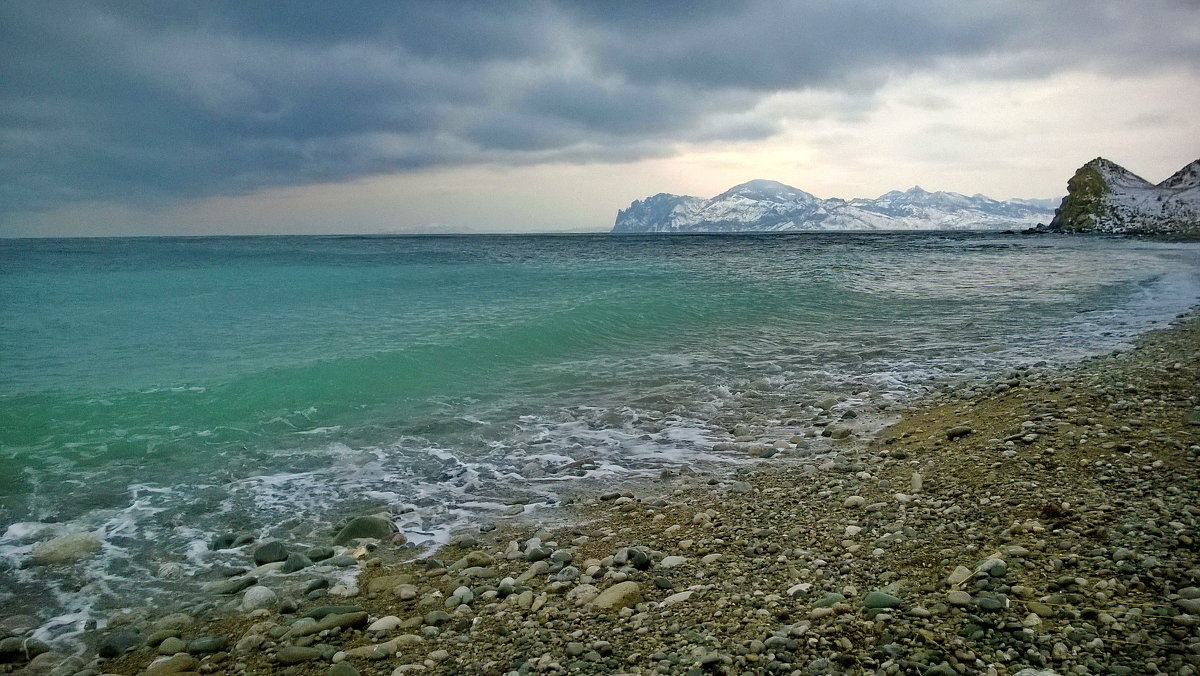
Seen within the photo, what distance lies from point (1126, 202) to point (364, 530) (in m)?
139

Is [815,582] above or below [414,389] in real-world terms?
above

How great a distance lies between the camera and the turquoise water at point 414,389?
6973 millimetres

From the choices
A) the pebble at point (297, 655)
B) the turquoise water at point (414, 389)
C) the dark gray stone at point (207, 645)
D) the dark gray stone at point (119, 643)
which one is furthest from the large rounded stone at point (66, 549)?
the pebble at point (297, 655)

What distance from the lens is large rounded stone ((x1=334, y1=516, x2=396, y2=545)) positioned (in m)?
6.10

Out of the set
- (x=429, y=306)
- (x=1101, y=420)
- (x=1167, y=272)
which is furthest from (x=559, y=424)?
(x=1167, y=272)

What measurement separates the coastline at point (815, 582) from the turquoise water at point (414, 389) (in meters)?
1.16

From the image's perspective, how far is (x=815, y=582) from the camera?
4.30 m

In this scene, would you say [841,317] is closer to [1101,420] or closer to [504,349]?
[504,349]

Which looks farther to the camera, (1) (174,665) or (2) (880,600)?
(1) (174,665)

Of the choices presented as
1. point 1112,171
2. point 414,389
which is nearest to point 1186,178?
point 1112,171

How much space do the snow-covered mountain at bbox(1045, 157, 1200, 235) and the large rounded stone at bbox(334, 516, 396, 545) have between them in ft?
376

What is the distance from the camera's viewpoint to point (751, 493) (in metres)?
6.67

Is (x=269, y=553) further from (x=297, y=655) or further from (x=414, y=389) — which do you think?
(x=414, y=389)

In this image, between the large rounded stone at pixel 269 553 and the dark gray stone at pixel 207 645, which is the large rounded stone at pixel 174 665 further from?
the large rounded stone at pixel 269 553
